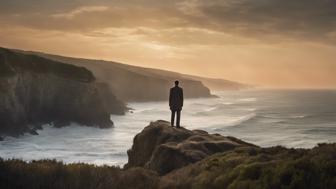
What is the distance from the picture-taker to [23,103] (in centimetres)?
4681

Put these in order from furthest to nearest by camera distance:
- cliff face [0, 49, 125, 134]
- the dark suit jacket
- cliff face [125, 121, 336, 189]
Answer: cliff face [0, 49, 125, 134] → the dark suit jacket → cliff face [125, 121, 336, 189]

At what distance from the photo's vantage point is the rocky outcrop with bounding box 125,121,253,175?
11.8 meters

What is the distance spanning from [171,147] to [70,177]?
166 inches

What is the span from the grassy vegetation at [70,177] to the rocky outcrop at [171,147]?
2450 mm

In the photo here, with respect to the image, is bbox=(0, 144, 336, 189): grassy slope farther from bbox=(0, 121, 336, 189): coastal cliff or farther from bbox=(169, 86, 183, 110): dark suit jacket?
bbox=(169, 86, 183, 110): dark suit jacket

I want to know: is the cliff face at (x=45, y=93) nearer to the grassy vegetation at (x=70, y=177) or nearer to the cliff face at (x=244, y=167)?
the cliff face at (x=244, y=167)

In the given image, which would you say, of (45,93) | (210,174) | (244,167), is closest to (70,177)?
(210,174)

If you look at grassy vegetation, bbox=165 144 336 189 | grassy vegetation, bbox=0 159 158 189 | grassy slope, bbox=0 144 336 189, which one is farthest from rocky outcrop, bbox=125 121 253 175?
grassy vegetation, bbox=0 159 158 189

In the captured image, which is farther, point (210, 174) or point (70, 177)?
point (70, 177)

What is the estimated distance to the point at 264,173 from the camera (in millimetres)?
7457

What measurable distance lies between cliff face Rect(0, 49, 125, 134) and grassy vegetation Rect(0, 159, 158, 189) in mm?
34054

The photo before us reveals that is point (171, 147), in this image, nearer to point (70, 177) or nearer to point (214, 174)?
point (214, 174)

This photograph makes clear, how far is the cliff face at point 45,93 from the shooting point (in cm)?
4306

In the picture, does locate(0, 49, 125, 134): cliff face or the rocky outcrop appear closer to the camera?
the rocky outcrop
